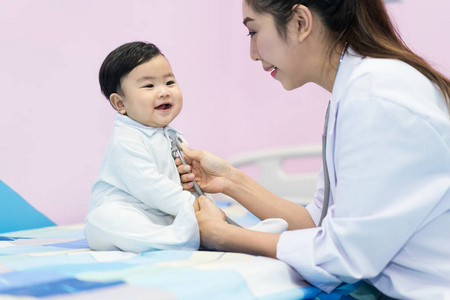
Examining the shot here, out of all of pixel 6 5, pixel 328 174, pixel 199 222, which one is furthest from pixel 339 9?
pixel 6 5

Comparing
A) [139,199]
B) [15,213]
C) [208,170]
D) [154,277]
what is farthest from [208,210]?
[15,213]

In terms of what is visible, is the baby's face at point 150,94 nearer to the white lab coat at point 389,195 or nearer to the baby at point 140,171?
the baby at point 140,171

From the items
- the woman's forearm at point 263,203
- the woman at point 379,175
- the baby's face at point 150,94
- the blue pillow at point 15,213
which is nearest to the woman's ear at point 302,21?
the woman at point 379,175

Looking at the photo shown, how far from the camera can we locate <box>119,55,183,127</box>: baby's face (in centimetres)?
148

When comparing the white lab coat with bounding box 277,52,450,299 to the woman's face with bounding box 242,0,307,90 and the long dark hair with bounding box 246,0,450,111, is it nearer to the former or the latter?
the long dark hair with bounding box 246,0,450,111

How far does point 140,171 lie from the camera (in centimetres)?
139

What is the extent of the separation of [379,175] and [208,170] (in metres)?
0.76

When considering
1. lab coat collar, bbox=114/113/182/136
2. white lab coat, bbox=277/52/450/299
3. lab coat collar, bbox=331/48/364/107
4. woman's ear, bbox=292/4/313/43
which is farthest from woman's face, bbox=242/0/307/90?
lab coat collar, bbox=114/113/182/136

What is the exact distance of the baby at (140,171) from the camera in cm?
131

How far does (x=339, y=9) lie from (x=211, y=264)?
2.15ft

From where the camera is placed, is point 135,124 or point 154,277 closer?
point 154,277

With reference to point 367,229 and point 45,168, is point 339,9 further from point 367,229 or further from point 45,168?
point 45,168

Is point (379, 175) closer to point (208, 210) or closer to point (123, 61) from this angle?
point (208, 210)

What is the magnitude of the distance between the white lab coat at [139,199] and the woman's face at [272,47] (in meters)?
0.40
